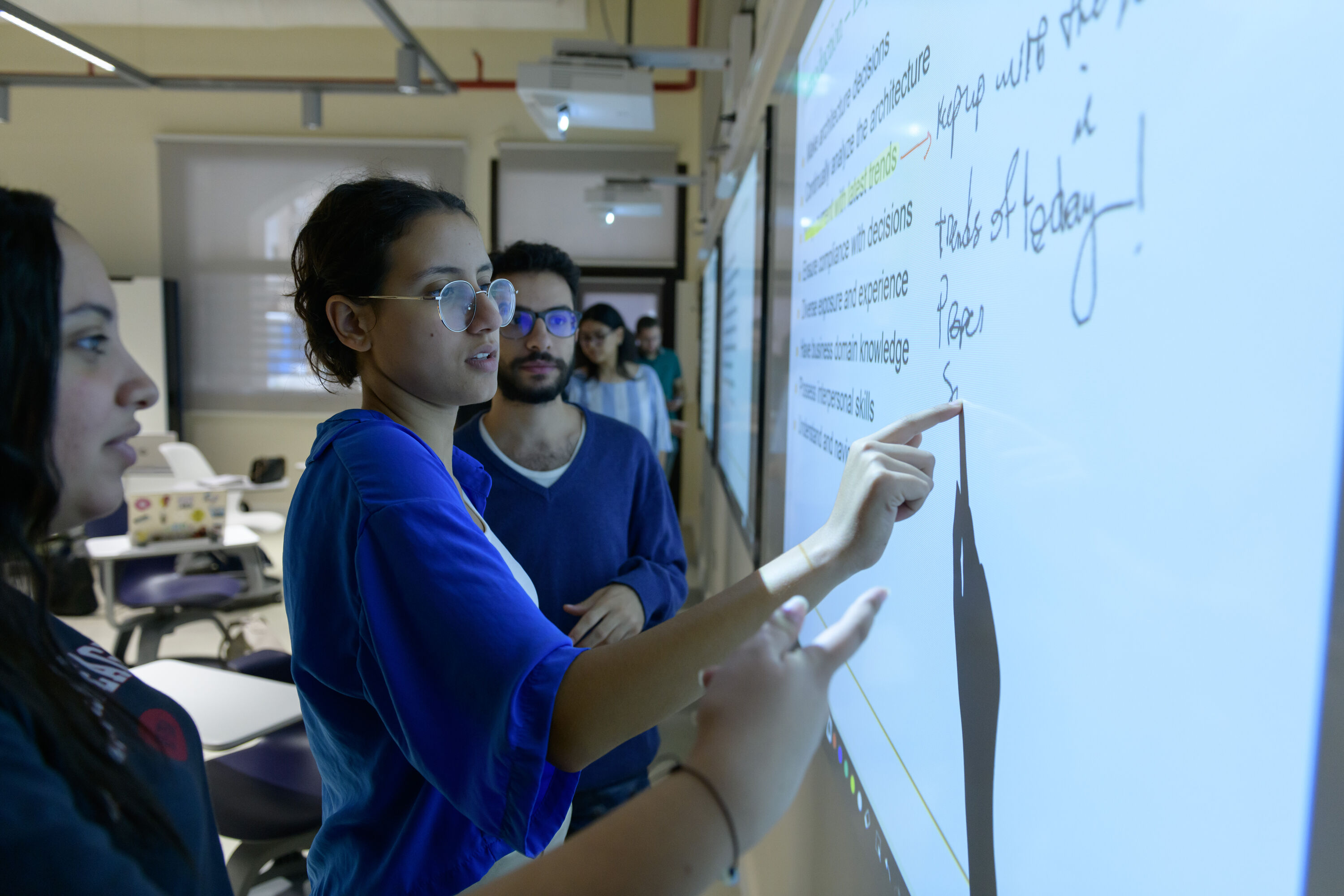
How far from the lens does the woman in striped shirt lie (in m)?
3.80

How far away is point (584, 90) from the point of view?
294 centimetres

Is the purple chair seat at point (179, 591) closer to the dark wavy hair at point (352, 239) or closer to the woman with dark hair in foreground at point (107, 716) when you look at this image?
the dark wavy hair at point (352, 239)

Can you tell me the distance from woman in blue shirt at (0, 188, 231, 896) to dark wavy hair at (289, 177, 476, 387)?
0.38 meters

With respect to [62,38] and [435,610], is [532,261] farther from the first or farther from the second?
[62,38]

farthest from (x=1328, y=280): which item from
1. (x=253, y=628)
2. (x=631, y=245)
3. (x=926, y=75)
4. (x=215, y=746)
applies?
(x=631, y=245)

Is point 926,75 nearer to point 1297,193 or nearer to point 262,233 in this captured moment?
point 1297,193

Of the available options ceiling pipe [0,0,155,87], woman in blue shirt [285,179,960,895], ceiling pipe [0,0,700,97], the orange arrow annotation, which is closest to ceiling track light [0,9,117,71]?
ceiling pipe [0,0,155,87]

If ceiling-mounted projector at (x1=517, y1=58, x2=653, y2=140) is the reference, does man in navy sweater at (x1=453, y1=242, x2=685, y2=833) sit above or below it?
below

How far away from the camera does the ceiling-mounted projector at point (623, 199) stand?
5.52m

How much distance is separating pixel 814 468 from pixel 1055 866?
0.85 metres

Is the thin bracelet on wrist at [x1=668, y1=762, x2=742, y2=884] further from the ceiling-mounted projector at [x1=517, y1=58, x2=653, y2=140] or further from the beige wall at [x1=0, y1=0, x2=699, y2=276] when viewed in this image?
the beige wall at [x1=0, y1=0, x2=699, y2=276]

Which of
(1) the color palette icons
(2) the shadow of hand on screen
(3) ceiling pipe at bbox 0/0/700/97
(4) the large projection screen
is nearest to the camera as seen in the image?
(4) the large projection screen

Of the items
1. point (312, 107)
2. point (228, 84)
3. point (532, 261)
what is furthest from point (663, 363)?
point (532, 261)

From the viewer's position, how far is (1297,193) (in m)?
0.32
